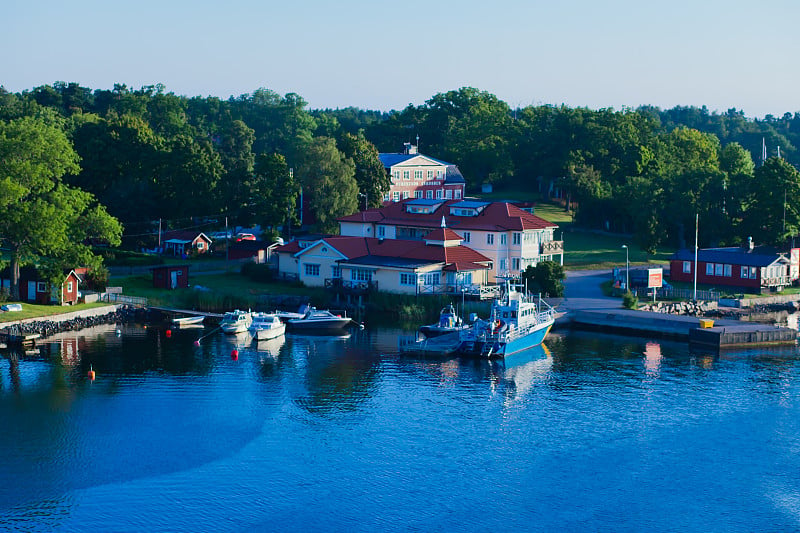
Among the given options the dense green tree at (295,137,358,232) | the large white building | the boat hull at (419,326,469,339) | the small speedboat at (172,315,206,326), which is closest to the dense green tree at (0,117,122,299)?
the small speedboat at (172,315,206,326)

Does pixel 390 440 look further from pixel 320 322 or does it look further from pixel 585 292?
pixel 585 292

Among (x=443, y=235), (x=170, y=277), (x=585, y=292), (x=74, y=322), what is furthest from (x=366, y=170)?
(x=74, y=322)

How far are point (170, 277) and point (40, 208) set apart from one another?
44.8ft

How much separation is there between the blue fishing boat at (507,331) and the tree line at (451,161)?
35115mm

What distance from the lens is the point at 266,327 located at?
7100cm

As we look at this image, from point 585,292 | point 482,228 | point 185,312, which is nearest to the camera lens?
point 185,312

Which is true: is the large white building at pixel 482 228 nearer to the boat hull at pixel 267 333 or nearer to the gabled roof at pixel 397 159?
the boat hull at pixel 267 333

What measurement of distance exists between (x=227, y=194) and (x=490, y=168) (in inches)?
1856

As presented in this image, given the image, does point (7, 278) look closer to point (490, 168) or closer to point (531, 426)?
point (531, 426)

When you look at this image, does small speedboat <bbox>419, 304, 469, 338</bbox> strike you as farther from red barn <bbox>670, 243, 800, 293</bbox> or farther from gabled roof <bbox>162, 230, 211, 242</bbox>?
gabled roof <bbox>162, 230, 211, 242</bbox>

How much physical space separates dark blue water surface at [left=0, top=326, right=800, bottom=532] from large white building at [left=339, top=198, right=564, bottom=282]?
24.1 m

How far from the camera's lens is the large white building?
91125 millimetres

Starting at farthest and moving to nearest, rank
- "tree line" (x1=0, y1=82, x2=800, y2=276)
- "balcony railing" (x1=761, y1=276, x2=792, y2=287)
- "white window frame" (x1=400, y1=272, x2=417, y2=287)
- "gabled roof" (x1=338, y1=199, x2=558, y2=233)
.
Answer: "tree line" (x1=0, y1=82, x2=800, y2=276)
"gabled roof" (x1=338, y1=199, x2=558, y2=233)
"balcony railing" (x1=761, y1=276, x2=792, y2=287)
"white window frame" (x1=400, y1=272, x2=417, y2=287)

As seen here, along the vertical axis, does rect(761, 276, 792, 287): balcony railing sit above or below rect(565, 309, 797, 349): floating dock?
above
